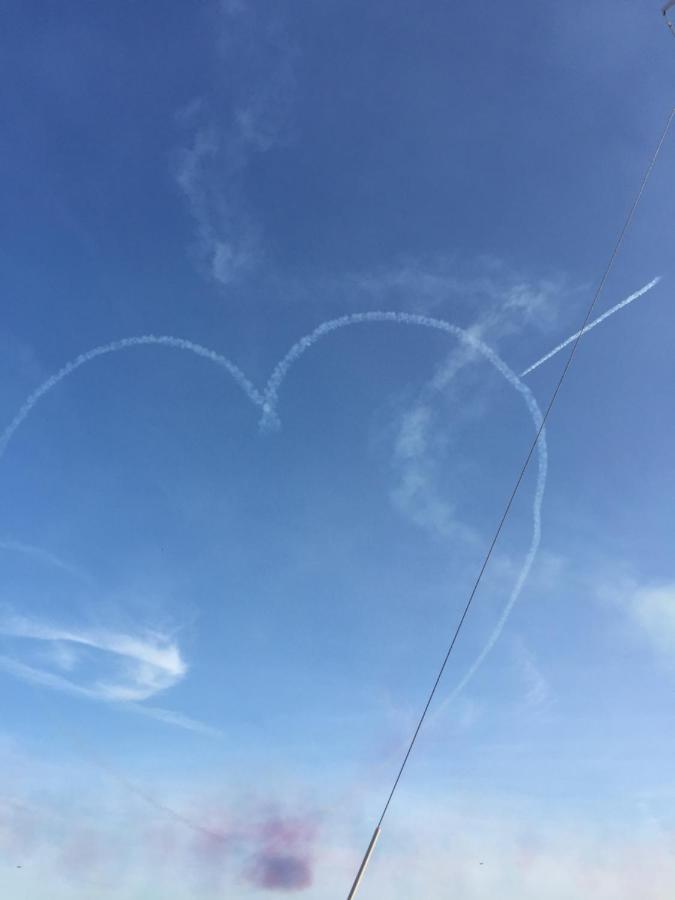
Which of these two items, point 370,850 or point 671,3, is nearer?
point 370,850

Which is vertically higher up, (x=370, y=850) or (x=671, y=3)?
→ (x=671, y=3)

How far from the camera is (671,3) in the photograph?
32.8 m

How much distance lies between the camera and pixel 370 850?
21000 millimetres

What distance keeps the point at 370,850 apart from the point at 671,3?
44501mm
